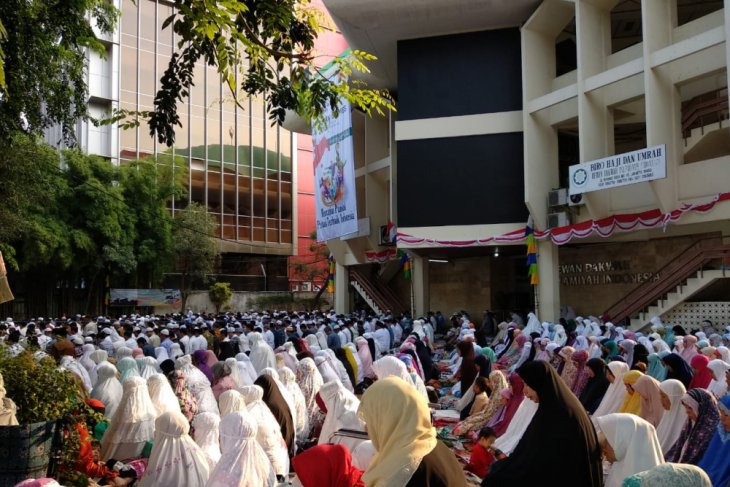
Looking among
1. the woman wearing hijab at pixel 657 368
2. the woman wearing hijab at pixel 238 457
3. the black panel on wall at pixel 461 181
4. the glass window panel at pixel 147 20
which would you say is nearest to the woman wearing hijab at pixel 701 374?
the woman wearing hijab at pixel 657 368

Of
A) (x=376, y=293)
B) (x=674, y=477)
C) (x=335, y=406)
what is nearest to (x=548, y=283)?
(x=376, y=293)

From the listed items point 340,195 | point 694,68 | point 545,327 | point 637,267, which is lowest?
point 545,327

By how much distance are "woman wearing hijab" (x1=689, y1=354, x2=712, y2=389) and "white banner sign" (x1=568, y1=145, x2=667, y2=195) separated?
20.8 ft

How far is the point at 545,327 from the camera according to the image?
1326 centimetres

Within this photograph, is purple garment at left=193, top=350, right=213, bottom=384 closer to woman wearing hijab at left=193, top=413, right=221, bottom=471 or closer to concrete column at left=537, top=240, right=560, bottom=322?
woman wearing hijab at left=193, top=413, right=221, bottom=471

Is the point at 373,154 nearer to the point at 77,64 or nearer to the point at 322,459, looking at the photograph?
the point at 77,64

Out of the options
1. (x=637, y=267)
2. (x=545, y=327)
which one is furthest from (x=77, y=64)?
(x=637, y=267)

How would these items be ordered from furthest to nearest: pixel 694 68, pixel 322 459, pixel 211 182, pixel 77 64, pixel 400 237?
pixel 211 182 < pixel 400 237 < pixel 694 68 < pixel 77 64 < pixel 322 459

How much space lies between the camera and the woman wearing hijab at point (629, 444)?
140 inches

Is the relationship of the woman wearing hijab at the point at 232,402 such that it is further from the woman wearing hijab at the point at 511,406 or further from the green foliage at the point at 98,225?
the green foliage at the point at 98,225

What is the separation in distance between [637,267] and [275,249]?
1936 cm

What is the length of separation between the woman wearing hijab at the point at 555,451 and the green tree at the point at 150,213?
21518 millimetres

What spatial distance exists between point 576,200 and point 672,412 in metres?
10.4

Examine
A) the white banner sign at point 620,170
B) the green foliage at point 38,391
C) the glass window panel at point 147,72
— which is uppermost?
the glass window panel at point 147,72
